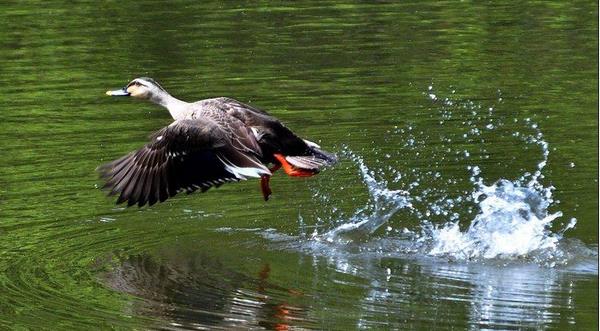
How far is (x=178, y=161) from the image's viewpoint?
10953 mm

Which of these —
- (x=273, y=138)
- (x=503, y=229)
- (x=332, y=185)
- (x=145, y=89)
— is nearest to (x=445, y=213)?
(x=503, y=229)

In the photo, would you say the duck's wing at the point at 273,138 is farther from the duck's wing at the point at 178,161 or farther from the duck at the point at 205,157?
the duck's wing at the point at 178,161

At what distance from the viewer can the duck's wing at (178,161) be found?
1083 centimetres

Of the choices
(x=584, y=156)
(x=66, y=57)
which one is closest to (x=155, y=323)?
(x=584, y=156)

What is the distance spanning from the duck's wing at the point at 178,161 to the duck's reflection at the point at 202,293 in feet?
1.82

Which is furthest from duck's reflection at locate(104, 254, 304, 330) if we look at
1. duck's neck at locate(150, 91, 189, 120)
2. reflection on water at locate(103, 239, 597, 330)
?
duck's neck at locate(150, 91, 189, 120)

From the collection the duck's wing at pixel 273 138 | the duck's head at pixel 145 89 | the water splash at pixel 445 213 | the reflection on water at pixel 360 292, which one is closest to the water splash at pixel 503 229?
the water splash at pixel 445 213

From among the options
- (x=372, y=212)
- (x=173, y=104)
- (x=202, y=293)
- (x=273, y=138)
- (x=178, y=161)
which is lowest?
(x=202, y=293)

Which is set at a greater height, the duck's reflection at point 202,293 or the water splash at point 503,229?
the water splash at point 503,229

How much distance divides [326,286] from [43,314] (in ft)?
6.71

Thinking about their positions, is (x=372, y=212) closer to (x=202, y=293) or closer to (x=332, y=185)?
(x=332, y=185)

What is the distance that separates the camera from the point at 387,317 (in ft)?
30.7

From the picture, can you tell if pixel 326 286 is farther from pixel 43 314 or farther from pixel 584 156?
pixel 584 156

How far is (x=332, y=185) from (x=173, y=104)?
199 cm
